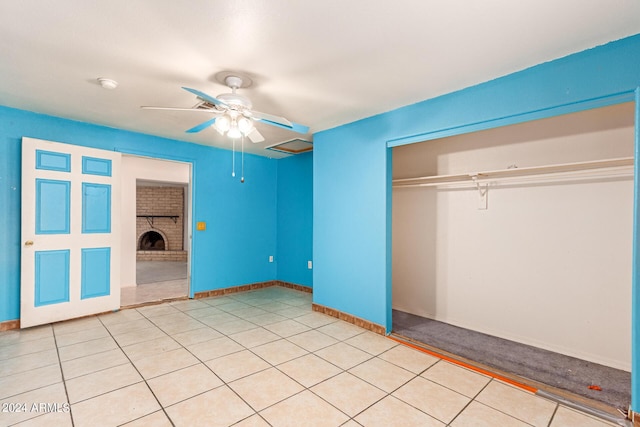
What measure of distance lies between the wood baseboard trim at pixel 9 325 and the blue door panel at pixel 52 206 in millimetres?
1013

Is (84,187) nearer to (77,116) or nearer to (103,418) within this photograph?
(77,116)

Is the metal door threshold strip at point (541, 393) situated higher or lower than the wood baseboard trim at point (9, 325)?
lower

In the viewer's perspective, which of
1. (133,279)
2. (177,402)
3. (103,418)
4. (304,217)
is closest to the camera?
(103,418)

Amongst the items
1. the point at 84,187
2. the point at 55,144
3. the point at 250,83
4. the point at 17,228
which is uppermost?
the point at 250,83

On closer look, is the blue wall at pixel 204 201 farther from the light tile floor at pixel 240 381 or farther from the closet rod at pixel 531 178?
the closet rod at pixel 531 178

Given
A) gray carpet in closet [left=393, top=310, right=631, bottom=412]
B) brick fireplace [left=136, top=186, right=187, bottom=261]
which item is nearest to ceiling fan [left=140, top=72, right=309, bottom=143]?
gray carpet in closet [left=393, top=310, right=631, bottom=412]

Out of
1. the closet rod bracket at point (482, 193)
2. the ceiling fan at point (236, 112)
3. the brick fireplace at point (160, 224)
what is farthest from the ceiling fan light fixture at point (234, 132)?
the brick fireplace at point (160, 224)

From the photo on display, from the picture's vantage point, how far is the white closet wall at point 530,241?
8.68ft

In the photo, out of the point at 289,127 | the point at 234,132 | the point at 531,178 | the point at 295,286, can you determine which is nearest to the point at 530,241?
the point at 531,178

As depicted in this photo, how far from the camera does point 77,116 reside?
143 inches

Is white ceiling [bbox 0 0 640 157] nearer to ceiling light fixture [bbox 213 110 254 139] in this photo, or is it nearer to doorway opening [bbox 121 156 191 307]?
ceiling light fixture [bbox 213 110 254 139]

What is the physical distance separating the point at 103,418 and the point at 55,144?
313 centimetres

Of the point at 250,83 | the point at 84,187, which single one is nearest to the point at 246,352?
the point at 250,83

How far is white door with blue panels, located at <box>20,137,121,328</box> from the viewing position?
3406 millimetres
